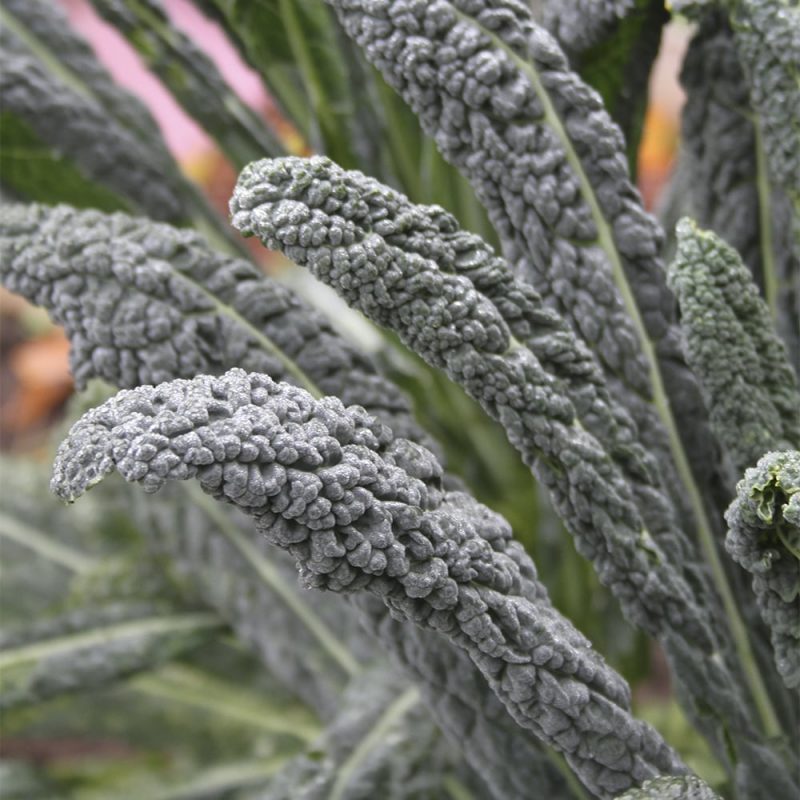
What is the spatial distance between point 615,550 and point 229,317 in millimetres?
245

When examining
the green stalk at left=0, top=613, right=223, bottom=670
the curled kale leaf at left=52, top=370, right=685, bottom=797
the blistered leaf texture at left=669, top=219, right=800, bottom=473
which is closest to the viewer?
the curled kale leaf at left=52, top=370, right=685, bottom=797

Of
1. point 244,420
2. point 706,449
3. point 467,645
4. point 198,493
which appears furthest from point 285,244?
point 198,493

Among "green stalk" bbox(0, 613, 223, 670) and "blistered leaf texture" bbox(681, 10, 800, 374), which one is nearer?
"blistered leaf texture" bbox(681, 10, 800, 374)

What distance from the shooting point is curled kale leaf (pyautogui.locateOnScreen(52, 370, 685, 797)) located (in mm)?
417

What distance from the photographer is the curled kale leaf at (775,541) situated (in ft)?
1.50

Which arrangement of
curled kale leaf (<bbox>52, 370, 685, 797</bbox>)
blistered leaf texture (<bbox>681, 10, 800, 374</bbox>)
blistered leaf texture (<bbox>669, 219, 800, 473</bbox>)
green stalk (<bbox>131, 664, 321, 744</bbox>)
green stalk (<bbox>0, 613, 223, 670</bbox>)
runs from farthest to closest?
green stalk (<bbox>131, 664, 321, 744</bbox>)
green stalk (<bbox>0, 613, 223, 670</bbox>)
blistered leaf texture (<bbox>681, 10, 800, 374</bbox>)
blistered leaf texture (<bbox>669, 219, 800, 473</bbox>)
curled kale leaf (<bbox>52, 370, 685, 797</bbox>)

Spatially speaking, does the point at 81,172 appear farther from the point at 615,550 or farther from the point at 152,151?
the point at 615,550

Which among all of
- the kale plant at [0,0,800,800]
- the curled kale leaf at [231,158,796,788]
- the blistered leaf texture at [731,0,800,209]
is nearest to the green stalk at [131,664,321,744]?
the kale plant at [0,0,800,800]

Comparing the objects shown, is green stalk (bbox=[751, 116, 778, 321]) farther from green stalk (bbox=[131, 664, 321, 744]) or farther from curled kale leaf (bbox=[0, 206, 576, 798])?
green stalk (bbox=[131, 664, 321, 744])

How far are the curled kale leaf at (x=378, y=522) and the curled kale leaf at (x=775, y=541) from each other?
82 mm

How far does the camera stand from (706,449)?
0.64m

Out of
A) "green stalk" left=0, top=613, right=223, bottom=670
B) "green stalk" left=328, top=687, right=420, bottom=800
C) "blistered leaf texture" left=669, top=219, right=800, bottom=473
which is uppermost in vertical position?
"blistered leaf texture" left=669, top=219, right=800, bottom=473

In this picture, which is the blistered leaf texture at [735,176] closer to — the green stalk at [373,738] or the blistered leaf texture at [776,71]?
the blistered leaf texture at [776,71]

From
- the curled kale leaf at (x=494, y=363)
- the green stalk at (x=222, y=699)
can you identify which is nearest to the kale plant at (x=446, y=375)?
the curled kale leaf at (x=494, y=363)
